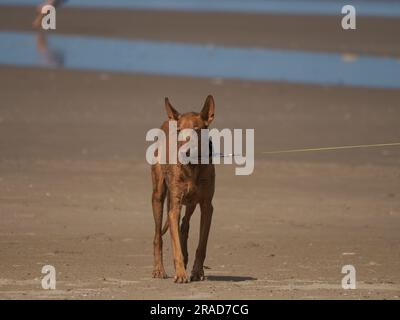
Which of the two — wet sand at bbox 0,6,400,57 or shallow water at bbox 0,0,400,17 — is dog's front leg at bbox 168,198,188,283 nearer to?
wet sand at bbox 0,6,400,57

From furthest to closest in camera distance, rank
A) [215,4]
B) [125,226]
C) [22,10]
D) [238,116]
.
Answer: [215,4]
[22,10]
[238,116]
[125,226]

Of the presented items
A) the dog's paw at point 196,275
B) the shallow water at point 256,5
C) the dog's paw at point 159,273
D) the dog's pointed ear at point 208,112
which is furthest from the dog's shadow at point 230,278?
the shallow water at point 256,5

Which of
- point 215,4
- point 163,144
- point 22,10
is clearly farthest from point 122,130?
point 215,4

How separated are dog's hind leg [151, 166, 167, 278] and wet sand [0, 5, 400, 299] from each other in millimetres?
183

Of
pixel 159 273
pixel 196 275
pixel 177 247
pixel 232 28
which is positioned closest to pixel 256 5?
pixel 232 28

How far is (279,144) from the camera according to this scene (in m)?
20.9

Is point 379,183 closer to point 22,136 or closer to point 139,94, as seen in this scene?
point 22,136

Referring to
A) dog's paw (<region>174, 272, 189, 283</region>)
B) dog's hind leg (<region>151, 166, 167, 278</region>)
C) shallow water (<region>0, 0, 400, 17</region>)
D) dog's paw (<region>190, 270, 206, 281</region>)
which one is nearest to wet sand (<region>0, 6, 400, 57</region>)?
shallow water (<region>0, 0, 400, 17</region>)

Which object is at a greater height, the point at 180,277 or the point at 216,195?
the point at 216,195

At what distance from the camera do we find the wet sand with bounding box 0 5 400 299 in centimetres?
1218

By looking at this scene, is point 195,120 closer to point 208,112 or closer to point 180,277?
point 208,112

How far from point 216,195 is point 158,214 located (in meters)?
5.08

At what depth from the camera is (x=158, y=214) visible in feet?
40.2
